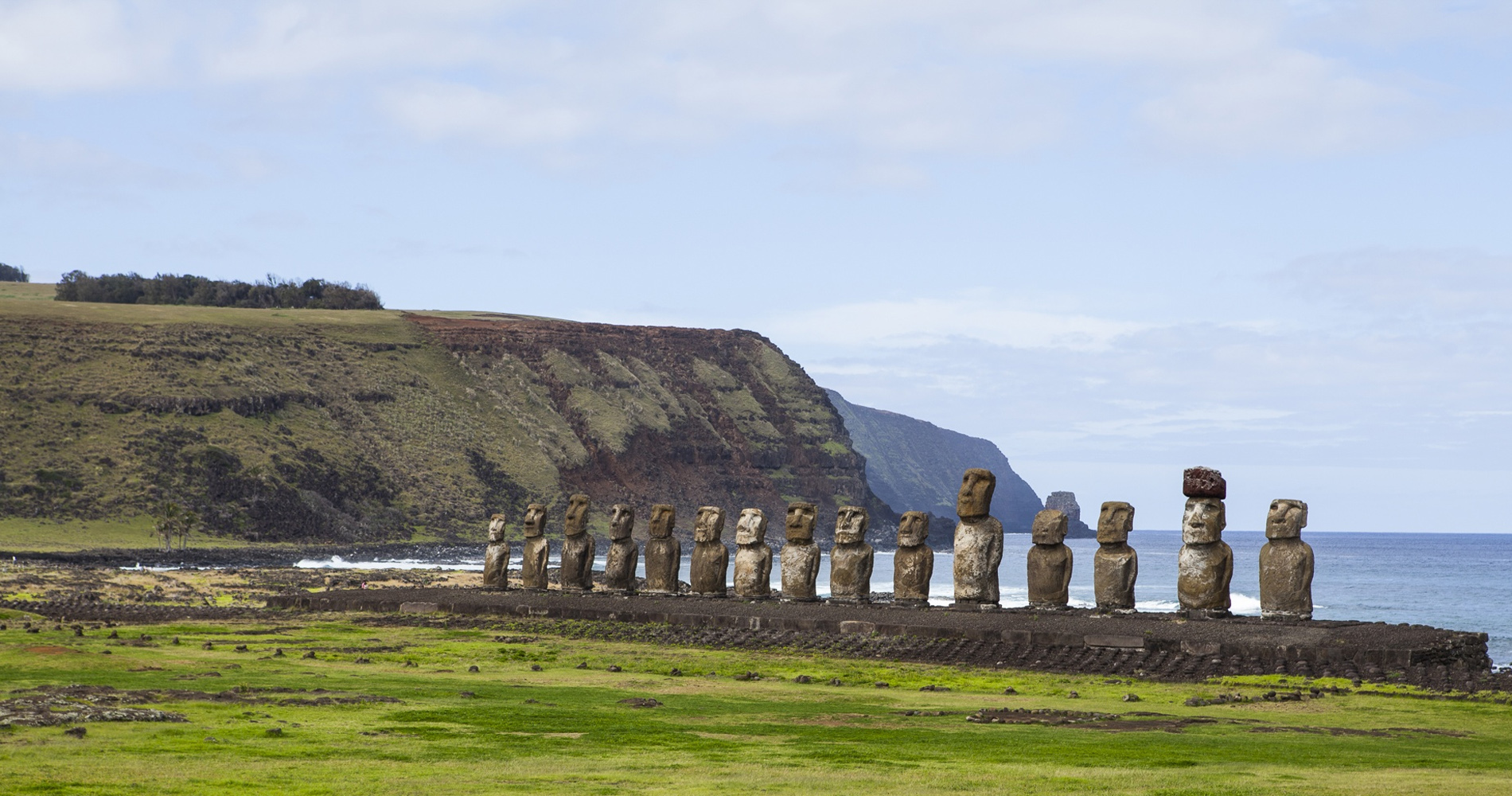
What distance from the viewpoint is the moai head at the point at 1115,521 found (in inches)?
1061

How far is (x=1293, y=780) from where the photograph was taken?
11969 mm

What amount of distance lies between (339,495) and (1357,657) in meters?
84.3

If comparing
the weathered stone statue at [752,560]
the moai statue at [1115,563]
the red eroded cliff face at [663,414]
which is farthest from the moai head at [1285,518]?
the red eroded cliff face at [663,414]

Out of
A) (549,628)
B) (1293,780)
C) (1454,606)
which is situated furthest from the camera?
(1454,606)

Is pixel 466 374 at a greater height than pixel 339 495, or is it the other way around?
pixel 466 374

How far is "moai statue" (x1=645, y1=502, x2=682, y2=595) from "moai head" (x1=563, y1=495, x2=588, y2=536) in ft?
6.65

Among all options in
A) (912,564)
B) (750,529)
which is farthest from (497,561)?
(912,564)

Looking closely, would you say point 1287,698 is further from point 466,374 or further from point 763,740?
point 466,374

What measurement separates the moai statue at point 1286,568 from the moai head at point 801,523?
9.64 m

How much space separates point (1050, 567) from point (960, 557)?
211 cm

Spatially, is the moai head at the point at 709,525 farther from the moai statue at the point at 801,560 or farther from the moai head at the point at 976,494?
the moai head at the point at 976,494

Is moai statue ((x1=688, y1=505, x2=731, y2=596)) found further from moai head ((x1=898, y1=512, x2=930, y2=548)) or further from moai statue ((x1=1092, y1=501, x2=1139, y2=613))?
moai statue ((x1=1092, y1=501, x2=1139, y2=613))

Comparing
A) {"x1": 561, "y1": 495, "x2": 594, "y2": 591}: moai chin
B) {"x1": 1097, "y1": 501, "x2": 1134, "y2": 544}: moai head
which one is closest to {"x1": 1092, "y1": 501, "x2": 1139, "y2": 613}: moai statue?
{"x1": 1097, "y1": 501, "x2": 1134, "y2": 544}: moai head

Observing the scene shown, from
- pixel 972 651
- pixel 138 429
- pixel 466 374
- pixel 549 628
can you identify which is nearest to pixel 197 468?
pixel 138 429
